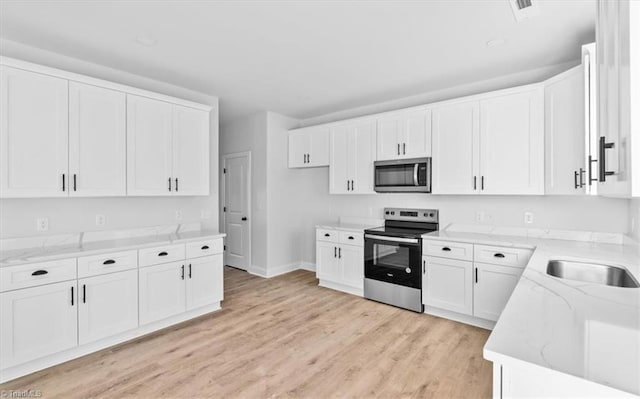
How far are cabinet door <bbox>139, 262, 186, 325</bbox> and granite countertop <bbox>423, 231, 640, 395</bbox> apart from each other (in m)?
2.99

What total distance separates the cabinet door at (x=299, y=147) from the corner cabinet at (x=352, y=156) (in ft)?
1.74

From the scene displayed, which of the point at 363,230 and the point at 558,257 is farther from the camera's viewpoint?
the point at 363,230

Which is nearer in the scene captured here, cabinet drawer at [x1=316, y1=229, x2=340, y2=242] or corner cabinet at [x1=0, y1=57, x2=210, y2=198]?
corner cabinet at [x1=0, y1=57, x2=210, y2=198]

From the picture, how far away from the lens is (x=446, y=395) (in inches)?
83.2

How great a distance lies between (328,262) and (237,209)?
207 centimetres

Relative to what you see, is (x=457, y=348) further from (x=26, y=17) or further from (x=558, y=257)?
(x=26, y=17)

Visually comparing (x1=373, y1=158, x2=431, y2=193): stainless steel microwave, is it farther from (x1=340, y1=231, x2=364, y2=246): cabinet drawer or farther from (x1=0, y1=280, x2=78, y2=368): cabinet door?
(x1=0, y1=280, x2=78, y2=368): cabinet door

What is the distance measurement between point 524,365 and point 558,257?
182 cm

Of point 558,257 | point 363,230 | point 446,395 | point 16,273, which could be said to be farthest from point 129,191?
point 558,257

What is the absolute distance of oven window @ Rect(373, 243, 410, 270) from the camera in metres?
3.66

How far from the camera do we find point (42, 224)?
9.25ft

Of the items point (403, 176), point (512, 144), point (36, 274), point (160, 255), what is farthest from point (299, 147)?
point (36, 274)

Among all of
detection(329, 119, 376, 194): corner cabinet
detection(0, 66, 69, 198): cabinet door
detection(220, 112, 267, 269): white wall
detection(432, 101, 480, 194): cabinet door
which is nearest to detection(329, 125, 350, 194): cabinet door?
detection(329, 119, 376, 194): corner cabinet

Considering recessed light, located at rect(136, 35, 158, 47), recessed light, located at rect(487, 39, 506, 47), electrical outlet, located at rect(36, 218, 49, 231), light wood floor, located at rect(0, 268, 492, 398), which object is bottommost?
light wood floor, located at rect(0, 268, 492, 398)
